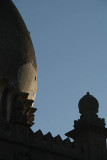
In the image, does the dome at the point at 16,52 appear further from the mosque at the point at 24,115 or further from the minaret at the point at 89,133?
the minaret at the point at 89,133

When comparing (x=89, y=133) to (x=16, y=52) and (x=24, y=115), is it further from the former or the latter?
(x=16, y=52)

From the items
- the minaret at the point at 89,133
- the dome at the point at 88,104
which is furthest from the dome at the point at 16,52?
the minaret at the point at 89,133

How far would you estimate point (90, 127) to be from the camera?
15.7m

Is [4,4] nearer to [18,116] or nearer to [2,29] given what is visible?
[2,29]

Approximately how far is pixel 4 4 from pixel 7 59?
3.46 metres

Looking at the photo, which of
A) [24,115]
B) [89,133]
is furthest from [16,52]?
[89,133]

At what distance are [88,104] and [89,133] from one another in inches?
53.6

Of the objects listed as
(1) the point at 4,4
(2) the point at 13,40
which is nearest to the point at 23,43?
(2) the point at 13,40

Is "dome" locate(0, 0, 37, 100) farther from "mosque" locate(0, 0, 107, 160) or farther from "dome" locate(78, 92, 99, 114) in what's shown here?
"dome" locate(78, 92, 99, 114)

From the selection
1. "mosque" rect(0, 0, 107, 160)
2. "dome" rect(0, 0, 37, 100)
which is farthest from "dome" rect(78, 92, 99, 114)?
"dome" rect(0, 0, 37, 100)

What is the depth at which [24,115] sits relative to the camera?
48.6ft

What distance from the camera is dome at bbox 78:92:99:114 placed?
16406 mm

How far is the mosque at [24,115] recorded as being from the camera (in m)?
14.2

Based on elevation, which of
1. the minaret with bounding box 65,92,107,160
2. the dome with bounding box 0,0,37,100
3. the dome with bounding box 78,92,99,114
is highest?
the dome with bounding box 0,0,37,100
